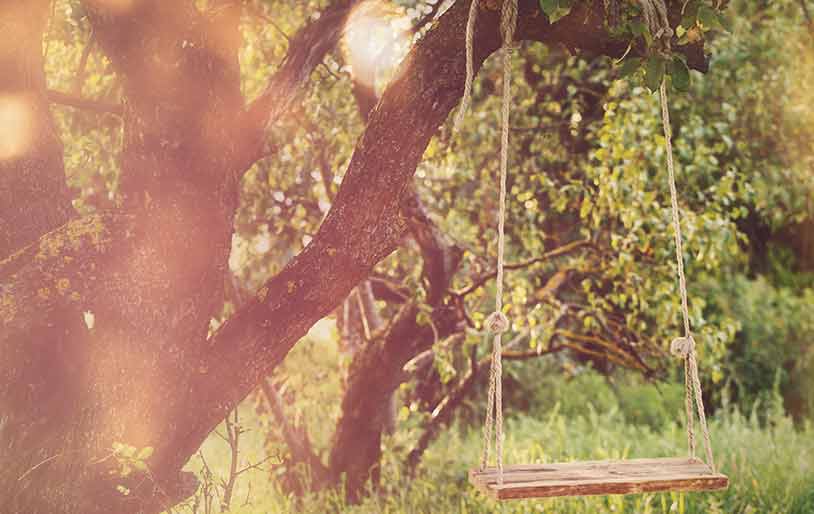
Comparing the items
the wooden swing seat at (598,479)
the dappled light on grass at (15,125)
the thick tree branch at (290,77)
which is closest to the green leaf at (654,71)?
the wooden swing seat at (598,479)

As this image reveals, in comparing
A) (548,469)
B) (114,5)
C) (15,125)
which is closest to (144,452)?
(15,125)

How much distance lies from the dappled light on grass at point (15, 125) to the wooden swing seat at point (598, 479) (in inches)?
88.2

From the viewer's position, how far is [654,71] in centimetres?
294

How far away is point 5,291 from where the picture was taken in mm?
3078

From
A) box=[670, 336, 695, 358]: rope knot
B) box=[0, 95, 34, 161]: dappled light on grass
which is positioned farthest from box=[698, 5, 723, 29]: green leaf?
box=[0, 95, 34, 161]: dappled light on grass

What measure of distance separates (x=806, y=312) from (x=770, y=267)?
160 cm

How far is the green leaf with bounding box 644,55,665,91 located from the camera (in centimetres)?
294

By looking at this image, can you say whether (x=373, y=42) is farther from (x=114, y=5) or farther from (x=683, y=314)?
(x=683, y=314)

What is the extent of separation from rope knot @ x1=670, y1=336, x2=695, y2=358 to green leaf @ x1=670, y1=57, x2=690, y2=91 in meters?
1.09

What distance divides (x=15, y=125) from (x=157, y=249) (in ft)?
2.56

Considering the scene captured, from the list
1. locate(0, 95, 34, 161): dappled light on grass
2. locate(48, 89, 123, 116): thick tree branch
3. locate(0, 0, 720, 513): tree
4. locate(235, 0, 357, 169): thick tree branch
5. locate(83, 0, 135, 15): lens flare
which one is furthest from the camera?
locate(48, 89, 123, 116): thick tree branch

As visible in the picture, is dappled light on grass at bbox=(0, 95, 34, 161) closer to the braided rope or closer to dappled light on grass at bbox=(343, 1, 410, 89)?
dappled light on grass at bbox=(343, 1, 410, 89)

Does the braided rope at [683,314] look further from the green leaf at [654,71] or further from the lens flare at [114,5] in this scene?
the lens flare at [114,5]

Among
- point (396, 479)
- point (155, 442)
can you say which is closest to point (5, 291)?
point (155, 442)
